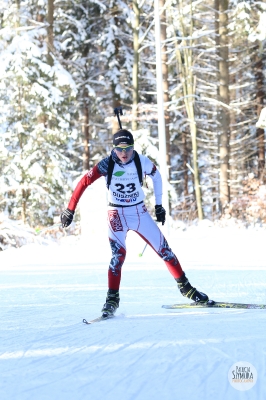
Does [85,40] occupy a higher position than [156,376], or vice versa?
[85,40]

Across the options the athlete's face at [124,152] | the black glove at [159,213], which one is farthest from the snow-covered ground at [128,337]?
the athlete's face at [124,152]

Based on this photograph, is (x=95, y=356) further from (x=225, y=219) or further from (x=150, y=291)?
(x=225, y=219)

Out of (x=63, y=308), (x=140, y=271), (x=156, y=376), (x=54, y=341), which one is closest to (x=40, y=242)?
(x=140, y=271)

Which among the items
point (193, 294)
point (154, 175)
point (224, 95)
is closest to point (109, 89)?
point (224, 95)

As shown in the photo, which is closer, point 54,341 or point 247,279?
point 54,341

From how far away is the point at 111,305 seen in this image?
17.3ft

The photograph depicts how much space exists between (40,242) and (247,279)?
6754 millimetres

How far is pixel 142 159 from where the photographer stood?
219 inches

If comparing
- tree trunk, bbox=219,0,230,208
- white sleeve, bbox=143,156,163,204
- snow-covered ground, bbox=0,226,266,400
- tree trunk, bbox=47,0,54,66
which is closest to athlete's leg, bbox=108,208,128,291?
snow-covered ground, bbox=0,226,266,400

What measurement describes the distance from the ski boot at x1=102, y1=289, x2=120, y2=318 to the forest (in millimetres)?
10480

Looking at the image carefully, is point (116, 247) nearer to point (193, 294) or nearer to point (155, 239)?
point (155, 239)

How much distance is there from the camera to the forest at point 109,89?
18.4 meters

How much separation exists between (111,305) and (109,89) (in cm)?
2223

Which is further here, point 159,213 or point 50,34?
point 50,34
